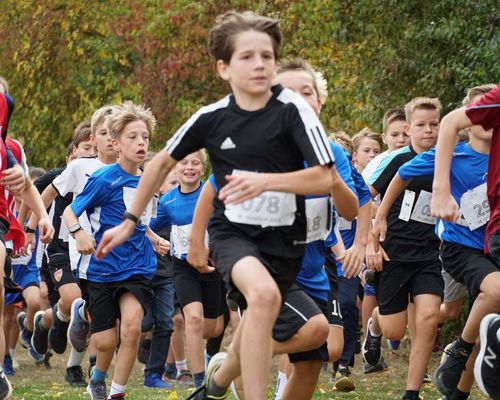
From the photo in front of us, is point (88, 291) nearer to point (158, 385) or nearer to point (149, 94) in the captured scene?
point (158, 385)

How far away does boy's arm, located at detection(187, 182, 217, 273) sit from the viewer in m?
7.57

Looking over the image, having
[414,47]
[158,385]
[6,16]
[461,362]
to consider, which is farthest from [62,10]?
[461,362]

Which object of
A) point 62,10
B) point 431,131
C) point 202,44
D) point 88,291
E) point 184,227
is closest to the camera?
point 88,291

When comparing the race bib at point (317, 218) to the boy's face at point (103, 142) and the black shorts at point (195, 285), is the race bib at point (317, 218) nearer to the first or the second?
the black shorts at point (195, 285)

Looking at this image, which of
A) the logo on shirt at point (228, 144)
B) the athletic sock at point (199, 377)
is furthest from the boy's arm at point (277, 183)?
the athletic sock at point (199, 377)

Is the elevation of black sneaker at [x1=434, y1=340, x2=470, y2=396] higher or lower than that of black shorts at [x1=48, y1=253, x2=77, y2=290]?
lower

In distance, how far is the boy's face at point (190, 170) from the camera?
478 inches

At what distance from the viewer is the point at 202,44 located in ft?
72.2

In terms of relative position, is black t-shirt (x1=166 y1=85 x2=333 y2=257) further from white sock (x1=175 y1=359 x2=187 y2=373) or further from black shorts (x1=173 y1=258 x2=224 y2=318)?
white sock (x1=175 y1=359 x2=187 y2=373)

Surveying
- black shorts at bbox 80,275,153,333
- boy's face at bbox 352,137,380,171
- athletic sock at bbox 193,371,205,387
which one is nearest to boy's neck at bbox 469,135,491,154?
black shorts at bbox 80,275,153,333

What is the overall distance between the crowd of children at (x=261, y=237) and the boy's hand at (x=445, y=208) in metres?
0.01

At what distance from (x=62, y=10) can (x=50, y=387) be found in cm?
1457

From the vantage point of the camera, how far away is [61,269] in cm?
1347

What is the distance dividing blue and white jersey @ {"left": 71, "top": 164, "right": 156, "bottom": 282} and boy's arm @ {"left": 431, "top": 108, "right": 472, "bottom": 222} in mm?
3145
